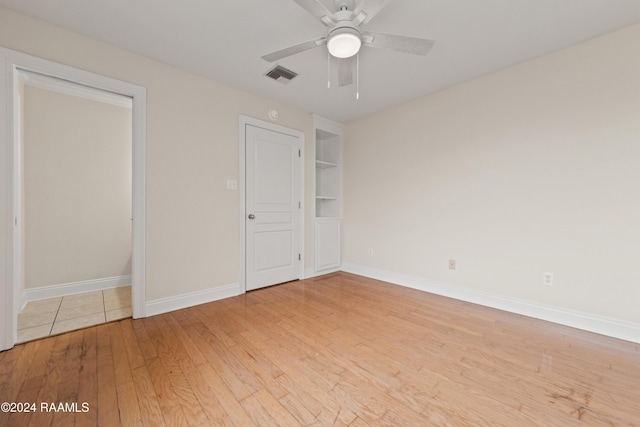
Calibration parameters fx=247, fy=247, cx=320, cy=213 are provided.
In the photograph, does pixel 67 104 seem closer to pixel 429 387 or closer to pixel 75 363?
pixel 75 363

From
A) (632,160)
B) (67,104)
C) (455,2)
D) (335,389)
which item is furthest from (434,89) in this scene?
(67,104)

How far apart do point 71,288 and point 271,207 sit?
2562 millimetres

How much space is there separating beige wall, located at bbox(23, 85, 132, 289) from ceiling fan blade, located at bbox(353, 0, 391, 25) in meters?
3.43

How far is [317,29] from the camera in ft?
6.43

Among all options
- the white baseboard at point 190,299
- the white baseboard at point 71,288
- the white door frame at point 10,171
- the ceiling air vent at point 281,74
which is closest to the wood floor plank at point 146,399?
the white baseboard at point 190,299

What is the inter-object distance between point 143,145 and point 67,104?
1.68 meters

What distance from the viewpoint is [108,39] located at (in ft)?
6.81

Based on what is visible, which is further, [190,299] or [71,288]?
[71,288]

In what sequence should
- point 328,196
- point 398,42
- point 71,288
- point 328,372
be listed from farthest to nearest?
1. point 328,196
2. point 71,288
3. point 398,42
4. point 328,372

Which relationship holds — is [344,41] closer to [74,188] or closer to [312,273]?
[312,273]

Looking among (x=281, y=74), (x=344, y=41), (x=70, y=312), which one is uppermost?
(x=281, y=74)

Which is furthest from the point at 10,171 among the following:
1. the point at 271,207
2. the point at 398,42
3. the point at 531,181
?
the point at 531,181

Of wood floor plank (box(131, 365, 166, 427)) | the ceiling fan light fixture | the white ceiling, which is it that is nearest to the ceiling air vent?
the white ceiling

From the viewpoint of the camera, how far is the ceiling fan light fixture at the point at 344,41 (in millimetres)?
1540
